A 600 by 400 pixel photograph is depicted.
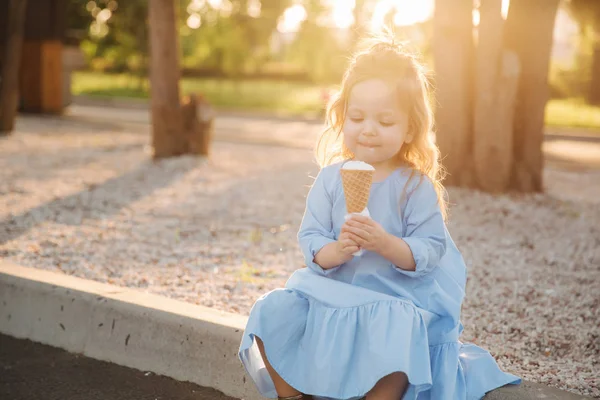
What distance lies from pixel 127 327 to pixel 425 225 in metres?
1.56

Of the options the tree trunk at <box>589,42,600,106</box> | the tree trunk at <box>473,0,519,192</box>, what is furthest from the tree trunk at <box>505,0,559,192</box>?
the tree trunk at <box>589,42,600,106</box>

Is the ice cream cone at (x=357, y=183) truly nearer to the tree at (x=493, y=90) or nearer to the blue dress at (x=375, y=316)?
the blue dress at (x=375, y=316)

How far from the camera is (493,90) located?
6.96m

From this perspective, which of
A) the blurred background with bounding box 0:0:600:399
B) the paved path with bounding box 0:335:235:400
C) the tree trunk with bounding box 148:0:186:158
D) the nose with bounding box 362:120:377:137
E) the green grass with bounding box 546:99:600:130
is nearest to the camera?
the nose with bounding box 362:120:377:137

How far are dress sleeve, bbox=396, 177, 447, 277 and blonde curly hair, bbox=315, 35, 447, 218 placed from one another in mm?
83

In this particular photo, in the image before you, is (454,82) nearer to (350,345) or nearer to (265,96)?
(350,345)

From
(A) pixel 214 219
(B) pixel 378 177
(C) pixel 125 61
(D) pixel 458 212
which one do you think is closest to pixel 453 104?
(D) pixel 458 212

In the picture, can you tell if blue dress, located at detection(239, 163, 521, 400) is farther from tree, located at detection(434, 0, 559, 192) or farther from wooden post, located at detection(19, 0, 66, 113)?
wooden post, located at detection(19, 0, 66, 113)

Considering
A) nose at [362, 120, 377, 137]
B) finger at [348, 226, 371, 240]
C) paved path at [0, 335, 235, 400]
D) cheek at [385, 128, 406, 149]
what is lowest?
paved path at [0, 335, 235, 400]

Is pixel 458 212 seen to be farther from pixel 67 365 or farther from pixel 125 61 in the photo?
pixel 125 61

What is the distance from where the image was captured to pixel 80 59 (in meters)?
17.1

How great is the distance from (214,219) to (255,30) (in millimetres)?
26930

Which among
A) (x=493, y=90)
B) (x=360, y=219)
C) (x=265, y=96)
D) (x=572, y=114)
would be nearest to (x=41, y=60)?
(x=493, y=90)

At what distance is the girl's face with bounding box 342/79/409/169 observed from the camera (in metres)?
2.79
